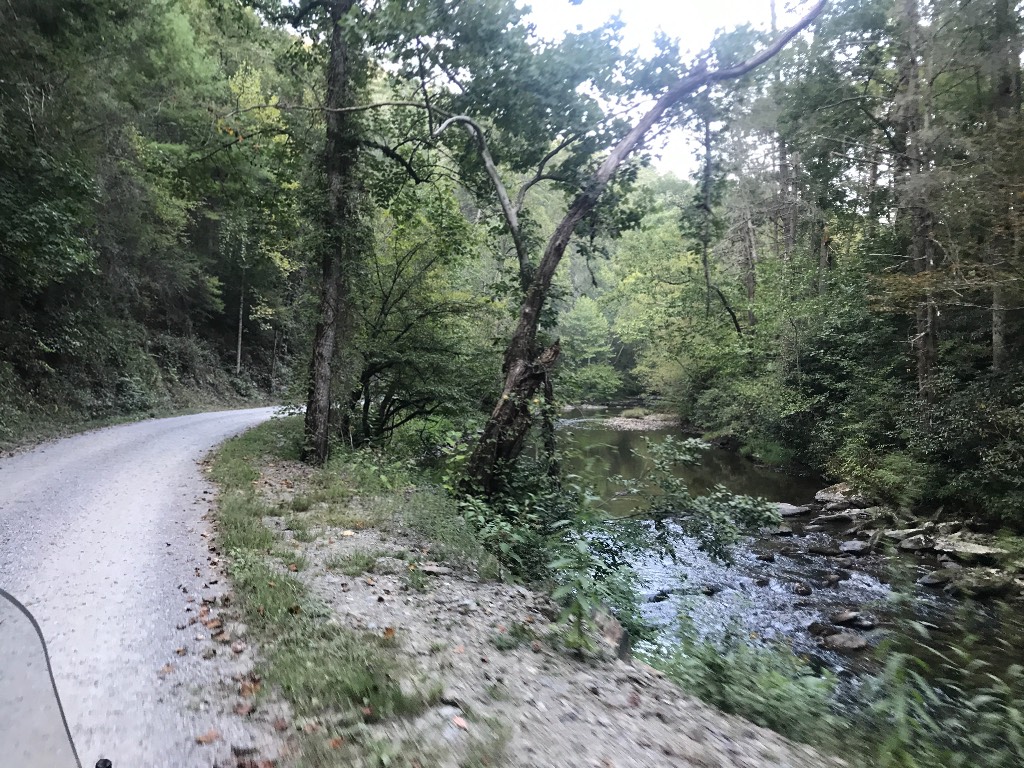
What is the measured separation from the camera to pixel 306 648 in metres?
3.84

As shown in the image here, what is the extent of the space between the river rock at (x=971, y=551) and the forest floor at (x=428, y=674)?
936 cm

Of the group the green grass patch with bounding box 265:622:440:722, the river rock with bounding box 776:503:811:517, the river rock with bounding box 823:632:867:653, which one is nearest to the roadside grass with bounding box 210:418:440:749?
the green grass patch with bounding box 265:622:440:722

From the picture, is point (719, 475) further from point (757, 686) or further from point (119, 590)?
point (119, 590)

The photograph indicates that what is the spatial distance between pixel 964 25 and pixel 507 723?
1754 centimetres

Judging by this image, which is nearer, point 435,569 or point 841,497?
point 435,569

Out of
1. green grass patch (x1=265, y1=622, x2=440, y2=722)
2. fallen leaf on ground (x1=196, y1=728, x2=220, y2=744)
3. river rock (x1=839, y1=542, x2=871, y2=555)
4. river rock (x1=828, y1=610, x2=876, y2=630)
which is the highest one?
fallen leaf on ground (x1=196, y1=728, x2=220, y2=744)

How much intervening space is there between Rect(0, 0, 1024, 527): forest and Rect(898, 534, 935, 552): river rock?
1.57 m

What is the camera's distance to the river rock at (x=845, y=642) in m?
7.23

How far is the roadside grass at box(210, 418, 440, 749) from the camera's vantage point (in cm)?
319

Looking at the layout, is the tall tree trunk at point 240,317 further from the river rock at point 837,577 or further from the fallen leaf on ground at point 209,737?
the fallen leaf on ground at point 209,737

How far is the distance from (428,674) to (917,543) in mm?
12088

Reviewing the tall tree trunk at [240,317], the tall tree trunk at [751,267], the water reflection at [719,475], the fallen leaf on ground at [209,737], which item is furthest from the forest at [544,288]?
the tall tree trunk at [240,317]

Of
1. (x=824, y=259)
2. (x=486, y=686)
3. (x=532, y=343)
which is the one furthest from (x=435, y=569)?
(x=824, y=259)

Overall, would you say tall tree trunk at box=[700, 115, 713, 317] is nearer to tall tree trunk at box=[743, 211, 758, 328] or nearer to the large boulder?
the large boulder
